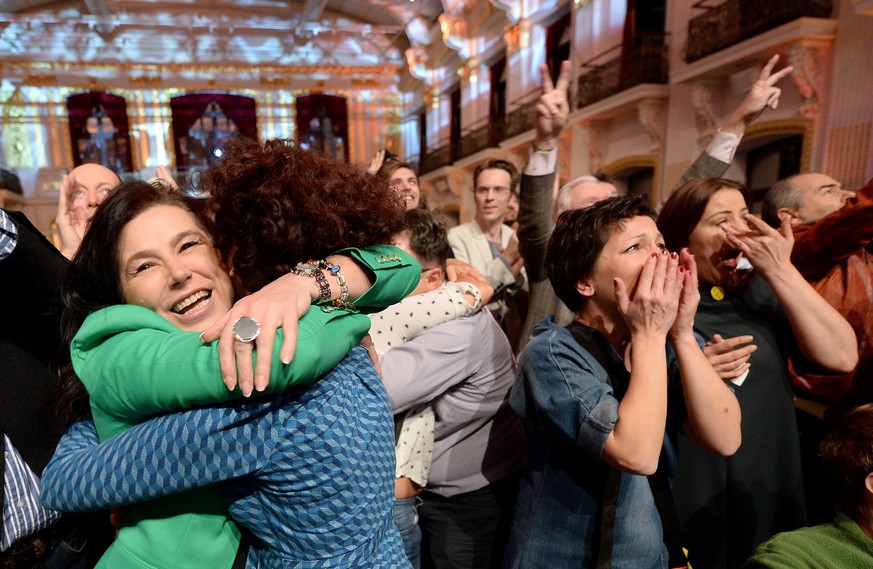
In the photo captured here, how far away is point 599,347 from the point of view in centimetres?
129

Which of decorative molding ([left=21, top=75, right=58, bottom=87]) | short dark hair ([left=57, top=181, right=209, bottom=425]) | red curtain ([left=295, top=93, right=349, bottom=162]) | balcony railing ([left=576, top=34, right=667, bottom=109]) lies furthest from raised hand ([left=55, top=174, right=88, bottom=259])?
decorative molding ([left=21, top=75, right=58, bottom=87])

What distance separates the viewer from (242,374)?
714 millimetres

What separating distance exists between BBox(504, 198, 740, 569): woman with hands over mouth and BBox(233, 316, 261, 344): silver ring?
2.38 feet

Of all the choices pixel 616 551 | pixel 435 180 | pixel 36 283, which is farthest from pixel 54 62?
pixel 616 551

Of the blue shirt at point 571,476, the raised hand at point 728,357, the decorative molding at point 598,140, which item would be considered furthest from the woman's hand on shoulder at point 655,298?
the decorative molding at point 598,140

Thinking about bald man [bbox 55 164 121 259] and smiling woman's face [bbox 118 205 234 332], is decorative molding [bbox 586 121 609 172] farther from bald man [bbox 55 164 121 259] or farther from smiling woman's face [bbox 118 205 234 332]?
smiling woman's face [bbox 118 205 234 332]

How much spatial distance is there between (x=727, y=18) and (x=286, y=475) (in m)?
8.54

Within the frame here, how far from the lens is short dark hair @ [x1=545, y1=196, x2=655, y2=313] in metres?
1.33

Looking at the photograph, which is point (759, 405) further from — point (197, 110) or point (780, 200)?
point (197, 110)

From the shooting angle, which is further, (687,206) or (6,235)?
(687,206)

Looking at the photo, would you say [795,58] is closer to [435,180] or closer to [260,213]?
[260,213]

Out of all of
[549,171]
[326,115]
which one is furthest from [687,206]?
[326,115]

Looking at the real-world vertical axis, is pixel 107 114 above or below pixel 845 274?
above

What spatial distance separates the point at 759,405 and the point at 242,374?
1.69 metres
